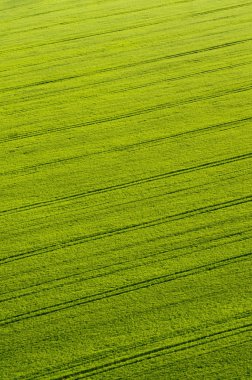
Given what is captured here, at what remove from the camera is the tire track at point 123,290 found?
8.54 m

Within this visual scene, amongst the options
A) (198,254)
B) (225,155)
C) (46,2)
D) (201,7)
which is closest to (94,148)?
(225,155)

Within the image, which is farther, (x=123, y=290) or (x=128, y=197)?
(x=128, y=197)

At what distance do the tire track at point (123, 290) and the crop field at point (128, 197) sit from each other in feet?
0.07

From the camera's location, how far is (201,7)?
17.0m

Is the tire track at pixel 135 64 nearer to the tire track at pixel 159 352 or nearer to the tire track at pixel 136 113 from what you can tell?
the tire track at pixel 136 113

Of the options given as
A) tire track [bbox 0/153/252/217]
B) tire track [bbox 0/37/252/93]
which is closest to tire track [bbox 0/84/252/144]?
tire track [bbox 0/37/252/93]

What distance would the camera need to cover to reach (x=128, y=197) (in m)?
10.5

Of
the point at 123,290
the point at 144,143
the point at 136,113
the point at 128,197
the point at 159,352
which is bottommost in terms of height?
the point at 159,352

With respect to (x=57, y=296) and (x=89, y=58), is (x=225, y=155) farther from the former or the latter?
(x=89, y=58)

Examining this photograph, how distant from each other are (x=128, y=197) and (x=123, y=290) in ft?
7.72

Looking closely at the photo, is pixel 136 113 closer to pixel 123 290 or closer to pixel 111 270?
pixel 111 270

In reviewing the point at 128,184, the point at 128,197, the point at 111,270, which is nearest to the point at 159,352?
the point at 111,270

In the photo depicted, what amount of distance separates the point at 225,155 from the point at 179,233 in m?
2.53

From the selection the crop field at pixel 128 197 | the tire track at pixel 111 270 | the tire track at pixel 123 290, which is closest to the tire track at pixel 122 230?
the crop field at pixel 128 197
